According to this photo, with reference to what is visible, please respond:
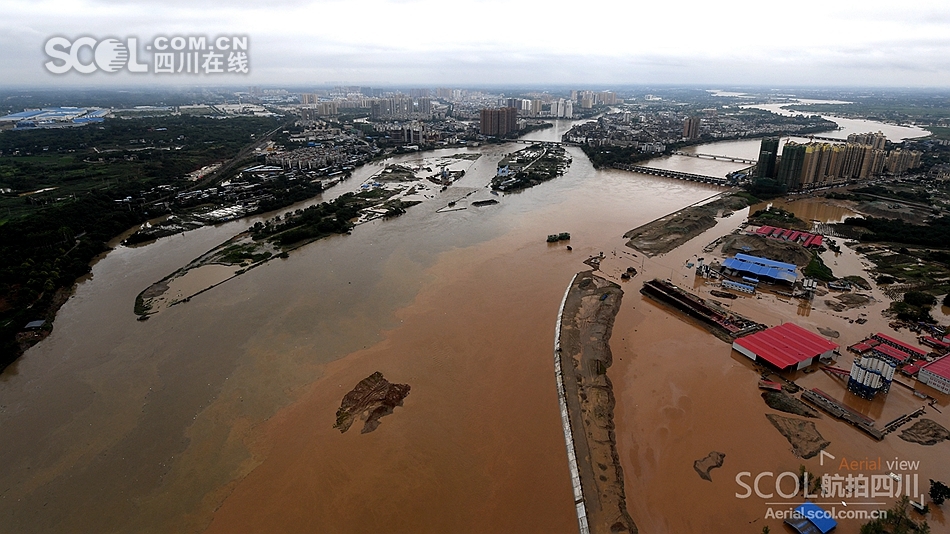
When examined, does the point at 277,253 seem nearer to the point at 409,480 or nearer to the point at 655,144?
the point at 409,480

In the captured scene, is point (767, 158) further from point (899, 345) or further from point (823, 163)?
point (899, 345)

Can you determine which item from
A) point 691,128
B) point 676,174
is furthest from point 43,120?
point 691,128

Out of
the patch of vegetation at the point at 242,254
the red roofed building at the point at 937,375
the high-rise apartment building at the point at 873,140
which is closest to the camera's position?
the red roofed building at the point at 937,375

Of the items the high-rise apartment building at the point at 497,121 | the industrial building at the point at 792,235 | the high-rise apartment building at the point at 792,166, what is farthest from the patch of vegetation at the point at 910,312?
the high-rise apartment building at the point at 497,121

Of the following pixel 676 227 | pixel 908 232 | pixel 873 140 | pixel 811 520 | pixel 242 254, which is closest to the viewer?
pixel 811 520

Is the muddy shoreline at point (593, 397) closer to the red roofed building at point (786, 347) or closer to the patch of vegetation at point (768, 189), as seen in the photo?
the red roofed building at point (786, 347)

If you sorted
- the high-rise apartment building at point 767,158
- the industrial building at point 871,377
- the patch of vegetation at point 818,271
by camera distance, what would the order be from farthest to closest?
the high-rise apartment building at point 767,158 → the patch of vegetation at point 818,271 → the industrial building at point 871,377

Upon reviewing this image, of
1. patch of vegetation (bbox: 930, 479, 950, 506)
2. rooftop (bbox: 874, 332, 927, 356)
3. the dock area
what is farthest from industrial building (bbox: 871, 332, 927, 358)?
patch of vegetation (bbox: 930, 479, 950, 506)

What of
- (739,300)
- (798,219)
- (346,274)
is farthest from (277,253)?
(798,219)
